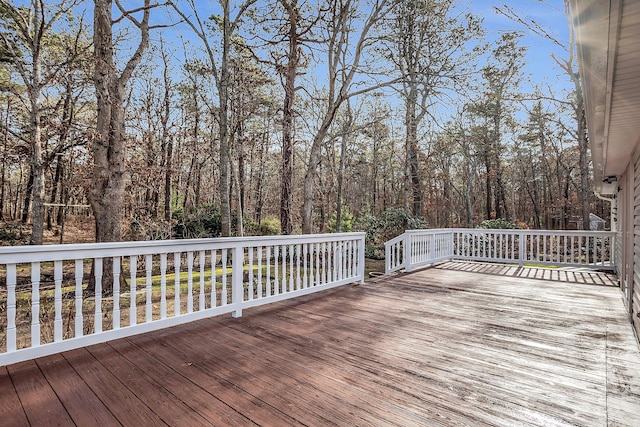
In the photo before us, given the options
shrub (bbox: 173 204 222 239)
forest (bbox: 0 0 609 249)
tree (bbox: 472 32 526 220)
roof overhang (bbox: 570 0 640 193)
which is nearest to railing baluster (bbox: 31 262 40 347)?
roof overhang (bbox: 570 0 640 193)

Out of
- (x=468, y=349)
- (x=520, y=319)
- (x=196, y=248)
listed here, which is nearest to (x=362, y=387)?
(x=468, y=349)

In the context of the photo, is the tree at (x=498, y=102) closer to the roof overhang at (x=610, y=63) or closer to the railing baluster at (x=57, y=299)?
the roof overhang at (x=610, y=63)

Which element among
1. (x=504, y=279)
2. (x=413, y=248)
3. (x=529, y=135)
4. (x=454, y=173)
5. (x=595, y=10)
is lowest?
(x=504, y=279)

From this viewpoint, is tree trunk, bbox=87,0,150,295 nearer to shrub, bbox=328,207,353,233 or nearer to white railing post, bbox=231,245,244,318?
white railing post, bbox=231,245,244,318

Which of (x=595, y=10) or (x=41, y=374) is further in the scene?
(x=41, y=374)

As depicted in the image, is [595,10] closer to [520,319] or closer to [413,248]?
[520,319]

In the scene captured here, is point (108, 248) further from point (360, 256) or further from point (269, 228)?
point (269, 228)

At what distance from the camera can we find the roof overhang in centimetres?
130

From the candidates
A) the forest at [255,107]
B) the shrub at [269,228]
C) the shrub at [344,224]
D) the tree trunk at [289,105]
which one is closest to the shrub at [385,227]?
the forest at [255,107]

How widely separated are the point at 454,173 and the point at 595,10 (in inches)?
809

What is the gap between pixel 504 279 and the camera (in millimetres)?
5883

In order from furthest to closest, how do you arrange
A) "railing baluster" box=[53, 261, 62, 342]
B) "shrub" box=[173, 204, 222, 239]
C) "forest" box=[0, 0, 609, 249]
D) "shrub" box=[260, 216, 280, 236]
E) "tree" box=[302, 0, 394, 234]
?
1. "shrub" box=[260, 216, 280, 236]
2. "shrub" box=[173, 204, 222, 239]
3. "tree" box=[302, 0, 394, 234]
4. "forest" box=[0, 0, 609, 249]
5. "railing baluster" box=[53, 261, 62, 342]

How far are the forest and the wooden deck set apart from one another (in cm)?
376

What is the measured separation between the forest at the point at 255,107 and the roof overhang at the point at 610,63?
7.43 feet
